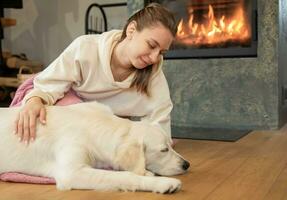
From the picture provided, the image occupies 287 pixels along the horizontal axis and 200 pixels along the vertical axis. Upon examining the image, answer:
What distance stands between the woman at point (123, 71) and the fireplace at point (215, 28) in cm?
107

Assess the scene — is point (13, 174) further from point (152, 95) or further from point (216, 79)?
point (216, 79)

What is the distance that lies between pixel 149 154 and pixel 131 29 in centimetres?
56

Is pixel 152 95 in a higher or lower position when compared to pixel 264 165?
higher

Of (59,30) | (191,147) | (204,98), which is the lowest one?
(191,147)

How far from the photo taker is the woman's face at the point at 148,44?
152cm

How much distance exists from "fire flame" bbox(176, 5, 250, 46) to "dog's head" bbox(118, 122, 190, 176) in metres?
1.56

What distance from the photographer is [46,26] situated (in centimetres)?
405

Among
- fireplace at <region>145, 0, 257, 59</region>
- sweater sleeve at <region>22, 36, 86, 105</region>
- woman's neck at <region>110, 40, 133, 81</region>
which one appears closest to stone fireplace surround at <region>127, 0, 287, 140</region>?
fireplace at <region>145, 0, 257, 59</region>

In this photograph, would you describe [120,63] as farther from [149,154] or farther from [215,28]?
[215,28]

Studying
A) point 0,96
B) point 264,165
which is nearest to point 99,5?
point 0,96

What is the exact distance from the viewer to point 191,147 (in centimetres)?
204

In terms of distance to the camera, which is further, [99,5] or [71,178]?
[99,5]

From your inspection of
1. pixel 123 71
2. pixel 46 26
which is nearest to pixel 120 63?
pixel 123 71

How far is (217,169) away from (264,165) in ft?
0.68
